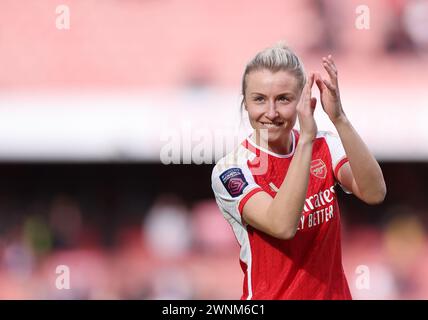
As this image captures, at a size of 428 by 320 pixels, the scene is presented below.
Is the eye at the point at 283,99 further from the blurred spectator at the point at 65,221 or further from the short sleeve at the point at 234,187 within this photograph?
the blurred spectator at the point at 65,221

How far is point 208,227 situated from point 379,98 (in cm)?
212

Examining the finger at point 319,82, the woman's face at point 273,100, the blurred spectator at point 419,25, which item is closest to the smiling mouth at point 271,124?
the woman's face at point 273,100

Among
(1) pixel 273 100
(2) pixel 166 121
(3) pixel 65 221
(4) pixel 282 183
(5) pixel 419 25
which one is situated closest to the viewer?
(4) pixel 282 183

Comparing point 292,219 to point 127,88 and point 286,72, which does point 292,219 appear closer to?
point 286,72

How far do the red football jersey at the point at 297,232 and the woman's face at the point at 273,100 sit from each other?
0.40 ft

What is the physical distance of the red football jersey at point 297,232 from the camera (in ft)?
9.95

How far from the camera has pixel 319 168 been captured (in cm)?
314

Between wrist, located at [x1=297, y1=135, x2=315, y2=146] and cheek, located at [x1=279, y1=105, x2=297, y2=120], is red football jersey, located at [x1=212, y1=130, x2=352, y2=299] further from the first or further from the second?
wrist, located at [x1=297, y1=135, x2=315, y2=146]

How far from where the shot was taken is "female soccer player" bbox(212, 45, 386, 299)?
2961mm

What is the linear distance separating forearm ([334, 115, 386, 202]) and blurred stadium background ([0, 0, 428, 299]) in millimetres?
5350

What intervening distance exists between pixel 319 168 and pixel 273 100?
306mm

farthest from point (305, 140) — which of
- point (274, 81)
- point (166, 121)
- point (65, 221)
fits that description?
point (65, 221)

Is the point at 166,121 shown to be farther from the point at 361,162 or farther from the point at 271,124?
the point at 361,162

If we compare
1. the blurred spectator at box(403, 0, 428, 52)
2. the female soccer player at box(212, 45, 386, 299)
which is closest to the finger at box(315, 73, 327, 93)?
the female soccer player at box(212, 45, 386, 299)
